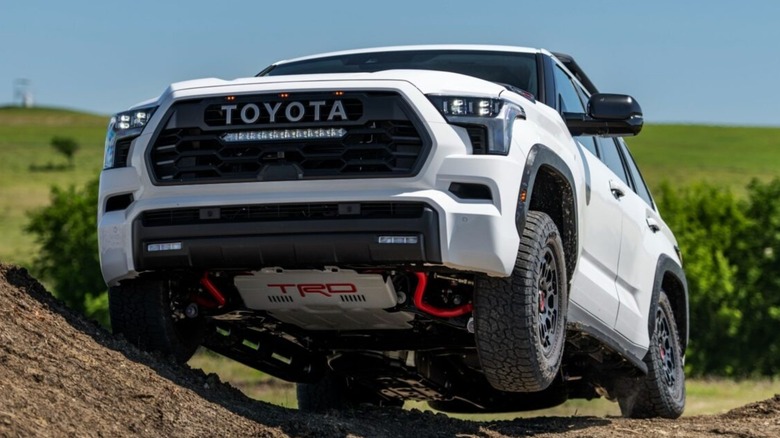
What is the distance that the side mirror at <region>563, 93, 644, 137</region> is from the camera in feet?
23.7

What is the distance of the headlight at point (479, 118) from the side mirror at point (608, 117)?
3.64 feet

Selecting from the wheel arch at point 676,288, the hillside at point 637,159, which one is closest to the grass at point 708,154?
the hillside at point 637,159

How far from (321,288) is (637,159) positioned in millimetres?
89672

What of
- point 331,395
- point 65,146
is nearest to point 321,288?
point 331,395

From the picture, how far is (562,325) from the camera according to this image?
6.92 m

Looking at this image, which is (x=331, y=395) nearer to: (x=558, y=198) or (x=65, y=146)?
(x=558, y=198)

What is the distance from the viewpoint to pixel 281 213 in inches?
247

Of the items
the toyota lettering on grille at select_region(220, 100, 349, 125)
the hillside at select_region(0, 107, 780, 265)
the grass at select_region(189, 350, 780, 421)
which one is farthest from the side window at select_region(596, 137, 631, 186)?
the hillside at select_region(0, 107, 780, 265)

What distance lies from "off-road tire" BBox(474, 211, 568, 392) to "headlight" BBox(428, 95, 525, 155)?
47cm

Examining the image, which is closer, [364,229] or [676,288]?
[364,229]

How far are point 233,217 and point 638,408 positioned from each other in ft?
12.7

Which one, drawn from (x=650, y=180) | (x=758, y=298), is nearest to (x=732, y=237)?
(x=758, y=298)

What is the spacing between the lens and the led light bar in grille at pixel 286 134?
6215 mm

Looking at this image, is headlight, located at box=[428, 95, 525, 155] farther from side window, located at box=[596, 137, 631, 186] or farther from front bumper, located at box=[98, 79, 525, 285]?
side window, located at box=[596, 137, 631, 186]
